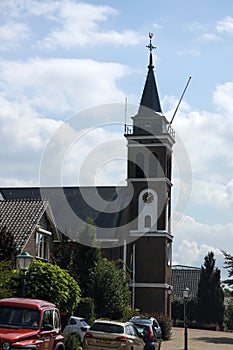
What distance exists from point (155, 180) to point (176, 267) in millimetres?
34017

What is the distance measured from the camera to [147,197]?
65.5 m

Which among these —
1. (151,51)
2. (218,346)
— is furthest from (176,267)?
(218,346)

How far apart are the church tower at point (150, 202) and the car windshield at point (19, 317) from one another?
147ft

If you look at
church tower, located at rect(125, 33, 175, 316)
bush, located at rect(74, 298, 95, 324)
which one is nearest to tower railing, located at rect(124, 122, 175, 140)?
church tower, located at rect(125, 33, 175, 316)

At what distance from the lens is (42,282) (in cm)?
2717

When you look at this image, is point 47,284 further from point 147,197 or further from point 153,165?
point 153,165

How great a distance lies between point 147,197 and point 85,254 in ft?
53.3

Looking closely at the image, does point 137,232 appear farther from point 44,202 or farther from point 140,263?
point 44,202

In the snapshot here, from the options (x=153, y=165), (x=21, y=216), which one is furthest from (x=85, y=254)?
(x=153, y=165)

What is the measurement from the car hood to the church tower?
4536 centimetres

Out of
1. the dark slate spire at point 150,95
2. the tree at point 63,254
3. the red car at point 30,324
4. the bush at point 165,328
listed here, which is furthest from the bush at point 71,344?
the dark slate spire at point 150,95

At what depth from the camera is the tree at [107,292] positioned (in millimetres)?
47344

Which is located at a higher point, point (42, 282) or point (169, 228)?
point (169, 228)

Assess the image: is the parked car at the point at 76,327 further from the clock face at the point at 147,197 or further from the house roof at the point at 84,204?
the clock face at the point at 147,197
